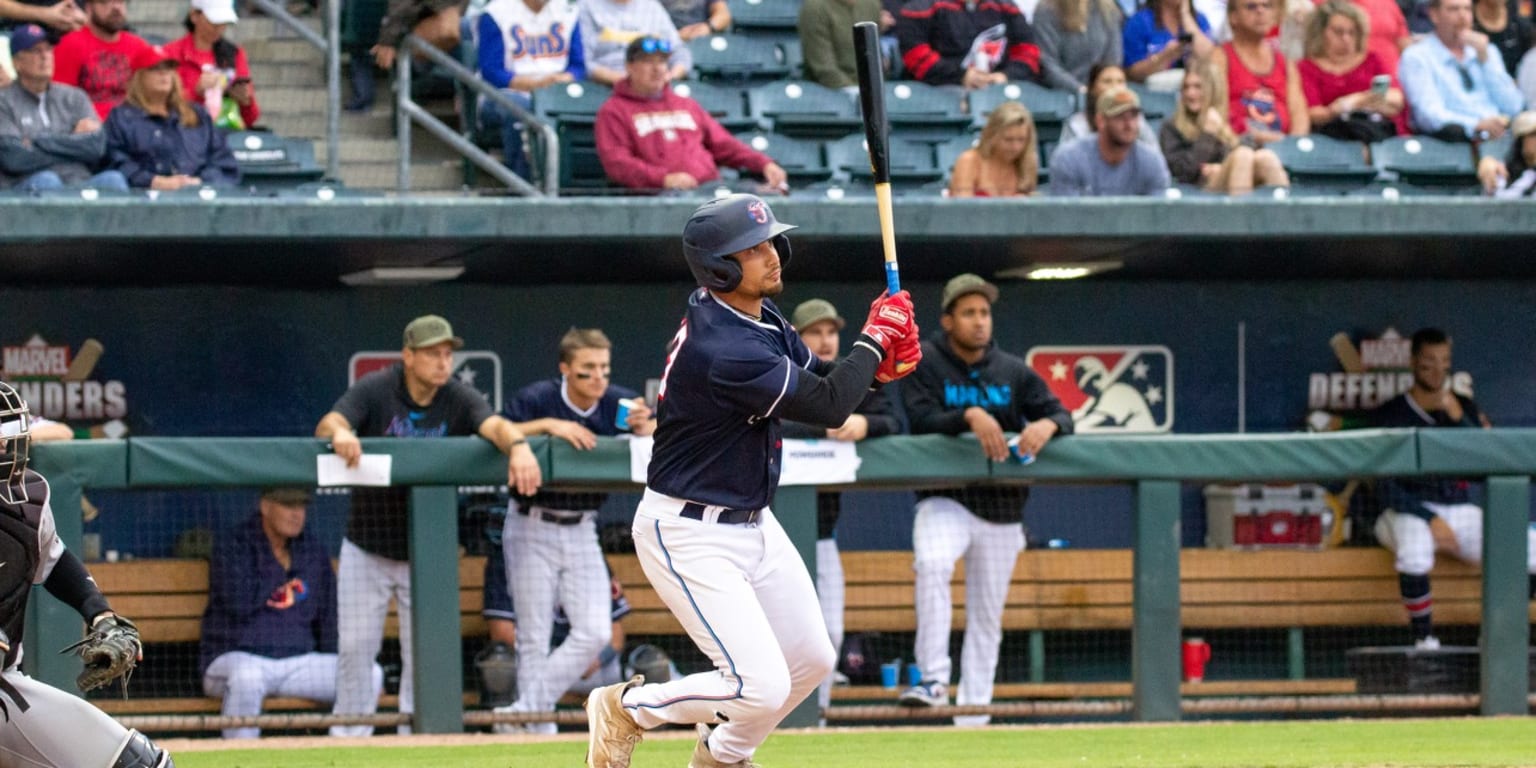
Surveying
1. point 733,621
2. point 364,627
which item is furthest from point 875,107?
point 364,627

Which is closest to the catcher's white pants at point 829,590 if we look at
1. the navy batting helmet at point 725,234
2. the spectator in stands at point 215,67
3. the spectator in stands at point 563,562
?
the spectator in stands at point 563,562

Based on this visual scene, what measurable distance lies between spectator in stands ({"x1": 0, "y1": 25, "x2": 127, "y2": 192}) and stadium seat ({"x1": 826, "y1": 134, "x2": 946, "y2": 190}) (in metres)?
3.03

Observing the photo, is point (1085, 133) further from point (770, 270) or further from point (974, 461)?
point (770, 270)

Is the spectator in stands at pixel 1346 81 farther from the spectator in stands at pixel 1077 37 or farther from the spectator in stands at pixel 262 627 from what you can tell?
the spectator in stands at pixel 262 627

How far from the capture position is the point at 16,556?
3924 millimetres

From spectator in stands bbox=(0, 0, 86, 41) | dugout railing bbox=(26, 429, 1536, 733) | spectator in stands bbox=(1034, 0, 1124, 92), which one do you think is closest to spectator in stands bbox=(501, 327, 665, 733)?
dugout railing bbox=(26, 429, 1536, 733)

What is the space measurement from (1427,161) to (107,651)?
6.75 meters

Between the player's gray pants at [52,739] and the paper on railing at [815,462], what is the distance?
113 inches

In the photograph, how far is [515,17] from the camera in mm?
8766

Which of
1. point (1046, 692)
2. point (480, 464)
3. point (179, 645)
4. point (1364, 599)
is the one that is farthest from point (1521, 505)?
point (179, 645)

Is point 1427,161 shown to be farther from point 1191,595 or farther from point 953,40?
point 1191,595

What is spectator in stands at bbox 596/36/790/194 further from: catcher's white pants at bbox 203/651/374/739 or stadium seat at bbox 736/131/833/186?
catcher's white pants at bbox 203/651/374/739

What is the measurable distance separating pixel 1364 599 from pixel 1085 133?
2473 millimetres

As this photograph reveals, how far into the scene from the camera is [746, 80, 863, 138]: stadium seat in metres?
8.88
